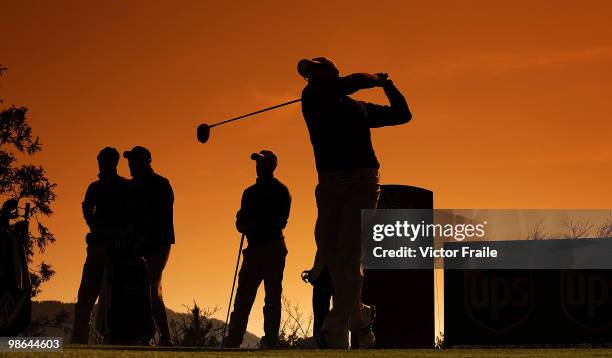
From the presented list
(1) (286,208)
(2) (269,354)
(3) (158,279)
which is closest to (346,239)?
(2) (269,354)

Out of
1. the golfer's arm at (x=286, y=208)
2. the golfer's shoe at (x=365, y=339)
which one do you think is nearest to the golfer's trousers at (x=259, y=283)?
the golfer's arm at (x=286, y=208)

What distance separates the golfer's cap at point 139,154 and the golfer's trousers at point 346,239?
3.23m

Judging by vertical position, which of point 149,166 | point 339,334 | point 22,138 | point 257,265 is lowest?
point 339,334

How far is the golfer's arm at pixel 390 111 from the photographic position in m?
9.36

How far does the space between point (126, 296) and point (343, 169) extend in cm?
258

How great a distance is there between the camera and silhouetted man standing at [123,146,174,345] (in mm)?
11695

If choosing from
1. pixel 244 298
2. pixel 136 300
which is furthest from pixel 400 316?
pixel 136 300

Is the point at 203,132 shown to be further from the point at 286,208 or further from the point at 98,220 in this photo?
the point at 98,220

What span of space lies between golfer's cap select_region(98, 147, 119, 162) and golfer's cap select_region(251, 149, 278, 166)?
1.58 meters

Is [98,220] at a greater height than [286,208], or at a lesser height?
lesser

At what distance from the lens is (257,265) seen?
12383 millimetres

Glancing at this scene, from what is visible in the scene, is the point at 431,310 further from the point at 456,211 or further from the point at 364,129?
the point at 364,129

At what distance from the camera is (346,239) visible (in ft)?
30.5

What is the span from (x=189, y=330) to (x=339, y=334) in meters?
8.82
